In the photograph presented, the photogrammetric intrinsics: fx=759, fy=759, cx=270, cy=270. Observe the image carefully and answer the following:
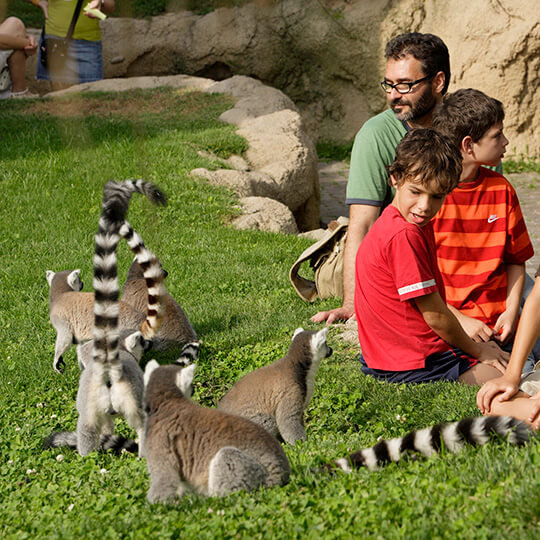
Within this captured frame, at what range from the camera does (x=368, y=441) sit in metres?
3.71

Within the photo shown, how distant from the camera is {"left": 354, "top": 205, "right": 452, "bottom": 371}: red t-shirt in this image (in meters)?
3.84

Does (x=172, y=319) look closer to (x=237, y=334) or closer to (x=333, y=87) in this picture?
(x=237, y=334)

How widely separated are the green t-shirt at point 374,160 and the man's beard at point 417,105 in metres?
0.09

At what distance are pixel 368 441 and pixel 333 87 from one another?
1353 centimetres

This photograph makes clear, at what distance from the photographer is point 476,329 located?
14.2 ft

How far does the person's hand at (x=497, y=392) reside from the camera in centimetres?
327

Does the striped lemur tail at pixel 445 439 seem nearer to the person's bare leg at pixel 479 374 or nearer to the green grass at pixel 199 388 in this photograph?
the green grass at pixel 199 388

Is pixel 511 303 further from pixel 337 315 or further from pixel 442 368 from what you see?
pixel 337 315

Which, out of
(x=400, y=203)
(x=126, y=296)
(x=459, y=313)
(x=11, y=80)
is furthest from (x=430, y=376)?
(x=11, y=80)

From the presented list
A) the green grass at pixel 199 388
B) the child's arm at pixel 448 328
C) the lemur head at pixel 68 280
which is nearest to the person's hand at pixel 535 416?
the green grass at pixel 199 388

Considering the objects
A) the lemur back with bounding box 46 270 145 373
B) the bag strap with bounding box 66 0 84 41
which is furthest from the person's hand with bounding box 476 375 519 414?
the lemur back with bounding box 46 270 145 373

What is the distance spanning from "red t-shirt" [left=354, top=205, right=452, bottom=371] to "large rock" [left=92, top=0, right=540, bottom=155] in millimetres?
11035

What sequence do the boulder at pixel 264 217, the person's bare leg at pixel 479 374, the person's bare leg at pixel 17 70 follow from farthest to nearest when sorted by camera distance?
the person's bare leg at pixel 17 70
the boulder at pixel 264 217
the person's bare leg at pixel 479 374

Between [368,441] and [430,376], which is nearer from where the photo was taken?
[368,441]
